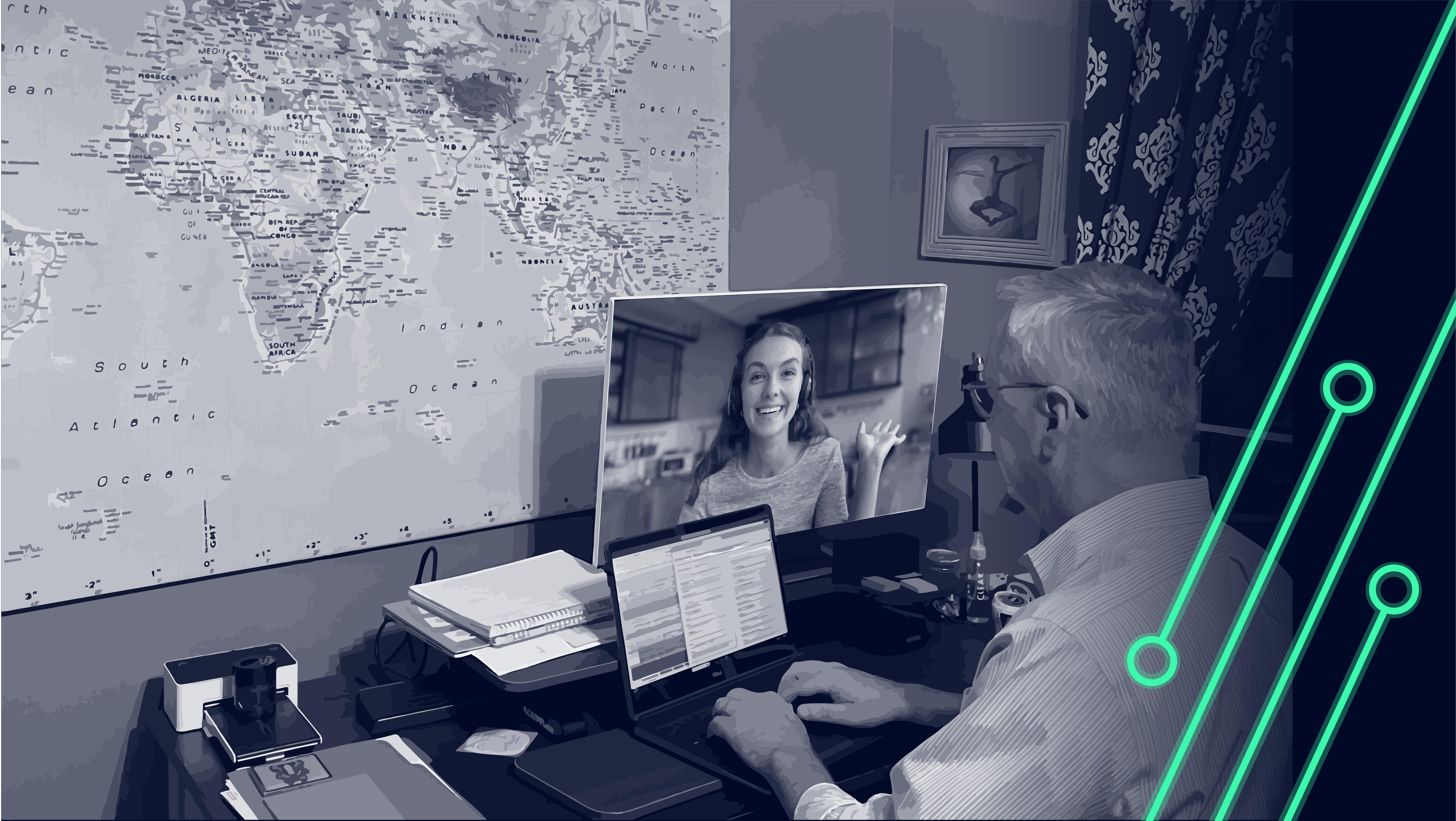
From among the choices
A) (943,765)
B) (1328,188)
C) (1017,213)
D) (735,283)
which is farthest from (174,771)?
(1017,213)

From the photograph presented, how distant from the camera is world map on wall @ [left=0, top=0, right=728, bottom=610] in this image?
169cm

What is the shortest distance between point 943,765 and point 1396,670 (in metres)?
0.46

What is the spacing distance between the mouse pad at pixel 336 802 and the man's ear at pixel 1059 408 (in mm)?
937

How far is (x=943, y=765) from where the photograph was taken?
118 cm

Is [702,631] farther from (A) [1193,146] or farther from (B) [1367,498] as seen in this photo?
(A) [1193,146]

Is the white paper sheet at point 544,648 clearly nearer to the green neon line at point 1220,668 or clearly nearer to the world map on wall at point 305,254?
the world map on wall at point 305,254

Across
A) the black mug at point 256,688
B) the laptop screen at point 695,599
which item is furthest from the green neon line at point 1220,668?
the black mug at point 256,688

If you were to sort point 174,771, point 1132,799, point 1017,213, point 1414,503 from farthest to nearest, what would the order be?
point 1017,213 < point 174,771 < point 1132,799 < point 1414,503

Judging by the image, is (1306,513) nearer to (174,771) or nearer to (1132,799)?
(1132,799)

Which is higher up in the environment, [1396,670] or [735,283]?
[735,283]

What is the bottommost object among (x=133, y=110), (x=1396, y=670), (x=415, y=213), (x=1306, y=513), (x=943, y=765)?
(x=943, y=765)

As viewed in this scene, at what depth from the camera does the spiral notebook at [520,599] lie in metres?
1.80

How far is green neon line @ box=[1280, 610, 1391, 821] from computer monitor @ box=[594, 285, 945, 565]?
126 cm

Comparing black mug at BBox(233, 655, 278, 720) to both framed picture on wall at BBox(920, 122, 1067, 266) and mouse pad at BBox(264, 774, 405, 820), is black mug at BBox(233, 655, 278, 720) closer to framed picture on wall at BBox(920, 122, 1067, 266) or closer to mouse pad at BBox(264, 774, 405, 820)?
mouse pad at BBox(264, 774, 405, 820)
